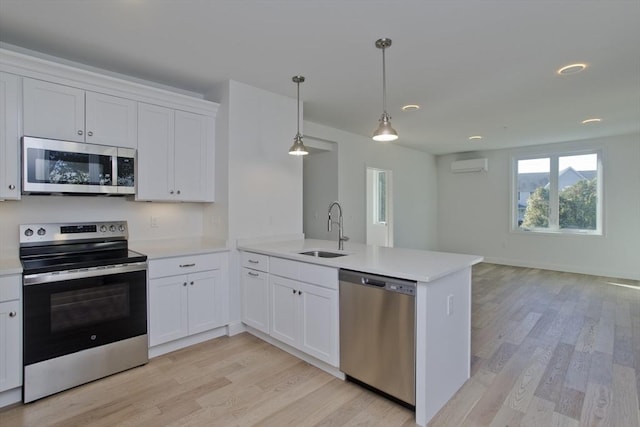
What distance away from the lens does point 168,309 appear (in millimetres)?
2812

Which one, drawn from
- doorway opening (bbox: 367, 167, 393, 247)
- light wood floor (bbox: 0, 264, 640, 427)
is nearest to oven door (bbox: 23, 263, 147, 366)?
light wood floor (bbox: 0, 264, 640, 427)

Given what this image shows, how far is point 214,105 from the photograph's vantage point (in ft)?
10.9

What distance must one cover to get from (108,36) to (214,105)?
1049mm

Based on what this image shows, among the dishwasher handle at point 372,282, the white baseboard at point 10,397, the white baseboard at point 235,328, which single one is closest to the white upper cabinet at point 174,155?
the white baseboard at point 235,328

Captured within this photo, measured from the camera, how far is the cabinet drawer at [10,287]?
6.75 feet

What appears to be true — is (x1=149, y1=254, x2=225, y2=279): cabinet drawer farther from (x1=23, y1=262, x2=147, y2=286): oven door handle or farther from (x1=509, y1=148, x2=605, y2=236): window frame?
(x1=509, y1=148, x2=605, y2=236): window frame

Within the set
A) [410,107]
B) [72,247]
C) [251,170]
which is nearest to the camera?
[72,247]

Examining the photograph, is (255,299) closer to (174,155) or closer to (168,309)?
(168,309)

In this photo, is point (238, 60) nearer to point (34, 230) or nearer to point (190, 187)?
point (190, 187)

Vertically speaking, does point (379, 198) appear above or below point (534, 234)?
above

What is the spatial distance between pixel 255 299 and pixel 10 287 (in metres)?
1.75

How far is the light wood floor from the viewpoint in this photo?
199cm

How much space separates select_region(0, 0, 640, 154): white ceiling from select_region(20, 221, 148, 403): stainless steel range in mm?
1544

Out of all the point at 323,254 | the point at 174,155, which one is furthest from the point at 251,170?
the point at 323,254
